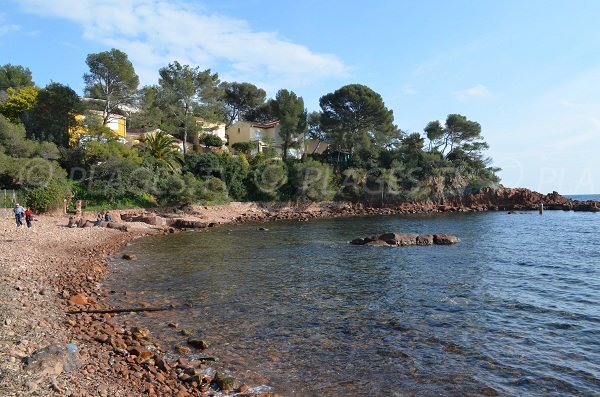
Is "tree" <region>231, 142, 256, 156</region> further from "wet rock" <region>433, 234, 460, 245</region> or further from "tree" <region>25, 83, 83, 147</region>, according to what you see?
"wet rock" <region>433, 234, 460, 245</region>

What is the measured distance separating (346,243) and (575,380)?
22951 millimetres

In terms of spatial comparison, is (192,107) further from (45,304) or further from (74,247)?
(45,304)

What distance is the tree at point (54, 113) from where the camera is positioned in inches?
1895

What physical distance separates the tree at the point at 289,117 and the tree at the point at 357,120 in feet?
13.6

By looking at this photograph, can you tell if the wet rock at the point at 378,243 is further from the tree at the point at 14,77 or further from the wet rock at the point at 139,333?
the tree at the point at 14,77

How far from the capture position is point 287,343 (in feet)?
37.6

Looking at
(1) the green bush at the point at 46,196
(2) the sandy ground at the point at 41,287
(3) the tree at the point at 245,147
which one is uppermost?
(3) the tree at the point at 245,147

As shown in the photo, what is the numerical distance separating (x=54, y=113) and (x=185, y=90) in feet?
53.3

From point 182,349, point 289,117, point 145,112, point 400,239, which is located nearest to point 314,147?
point 289,117

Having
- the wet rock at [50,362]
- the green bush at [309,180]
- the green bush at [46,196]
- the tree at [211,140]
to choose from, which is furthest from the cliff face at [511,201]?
the wet rock at [50,362]

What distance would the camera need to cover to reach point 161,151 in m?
53.4

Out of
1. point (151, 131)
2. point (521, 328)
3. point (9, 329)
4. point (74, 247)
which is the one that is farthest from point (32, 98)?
point (521, 328)

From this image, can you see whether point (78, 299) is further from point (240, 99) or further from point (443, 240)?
point (240, 99)

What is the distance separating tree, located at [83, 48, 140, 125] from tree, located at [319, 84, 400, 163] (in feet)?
108
